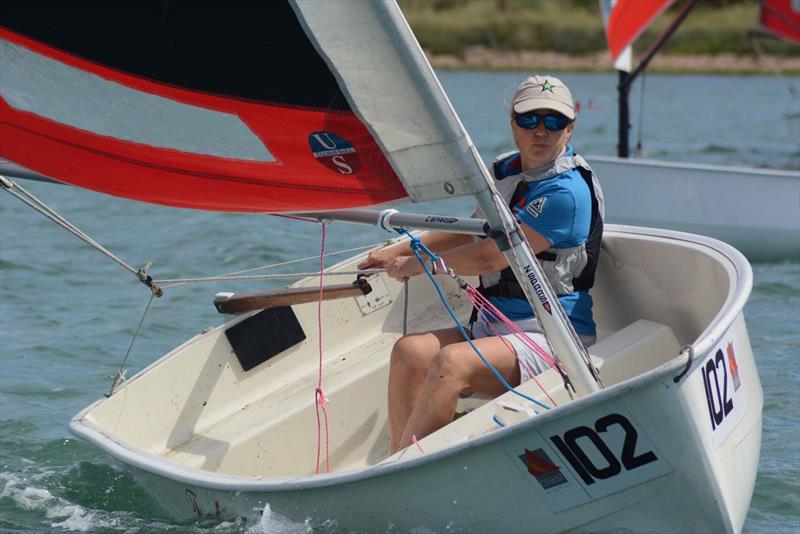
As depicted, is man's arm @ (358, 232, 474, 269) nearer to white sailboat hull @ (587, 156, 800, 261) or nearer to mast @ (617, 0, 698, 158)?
white sailboat hull @ (587, 156, 800, 261)

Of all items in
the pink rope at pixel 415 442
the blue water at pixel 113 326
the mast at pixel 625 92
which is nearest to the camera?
the pink rope at pixel 415 442

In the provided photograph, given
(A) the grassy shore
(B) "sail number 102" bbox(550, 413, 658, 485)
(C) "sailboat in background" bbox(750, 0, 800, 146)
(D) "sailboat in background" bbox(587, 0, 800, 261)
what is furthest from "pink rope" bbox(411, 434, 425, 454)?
(A) the grassy shore

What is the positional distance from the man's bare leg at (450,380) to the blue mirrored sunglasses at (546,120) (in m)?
0.56

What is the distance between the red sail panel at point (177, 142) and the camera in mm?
3006

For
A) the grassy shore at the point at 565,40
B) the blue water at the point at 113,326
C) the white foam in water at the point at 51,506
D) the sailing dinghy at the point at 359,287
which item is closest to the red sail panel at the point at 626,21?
the blue water at the point at 113,326

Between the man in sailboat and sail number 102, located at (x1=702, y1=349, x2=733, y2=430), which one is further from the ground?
the man in sailboat

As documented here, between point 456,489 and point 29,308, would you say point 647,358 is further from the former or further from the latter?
point 29,308

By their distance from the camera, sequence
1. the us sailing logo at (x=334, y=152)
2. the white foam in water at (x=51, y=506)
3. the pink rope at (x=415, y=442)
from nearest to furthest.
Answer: the us sailing logo at (x=334, y=152) → the pink rope at (x=415, y=442) → the white foam in water at (x=51, y=506)

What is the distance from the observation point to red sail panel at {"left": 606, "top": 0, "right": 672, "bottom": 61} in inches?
331

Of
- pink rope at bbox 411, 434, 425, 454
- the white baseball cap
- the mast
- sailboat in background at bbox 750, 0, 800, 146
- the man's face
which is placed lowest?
sailboat in background at bbox 750, 0, 800, 146

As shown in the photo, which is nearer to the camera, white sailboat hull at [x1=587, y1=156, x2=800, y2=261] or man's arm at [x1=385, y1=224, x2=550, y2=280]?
man's arm at [x1=385, y1=224, x2=550, y2=280]

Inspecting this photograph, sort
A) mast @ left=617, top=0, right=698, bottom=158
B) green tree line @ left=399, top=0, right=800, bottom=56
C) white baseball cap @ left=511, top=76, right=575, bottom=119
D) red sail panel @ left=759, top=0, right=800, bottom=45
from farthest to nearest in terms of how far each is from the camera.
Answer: green tree line @ left=399, top=0, right=800, bottom=56 → red sail panel @ left=759, top=0, right=800, bottom=45 → mast @ left=617, top=0, right=698, bottom=158 → white baseball cap @ left=511, top=76, right=575, bottom=119

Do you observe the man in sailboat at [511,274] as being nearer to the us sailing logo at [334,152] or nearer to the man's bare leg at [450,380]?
the man's bare leg at [450,380]

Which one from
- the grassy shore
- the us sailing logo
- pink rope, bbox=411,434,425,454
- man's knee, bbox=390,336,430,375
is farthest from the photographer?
the grassy shore
